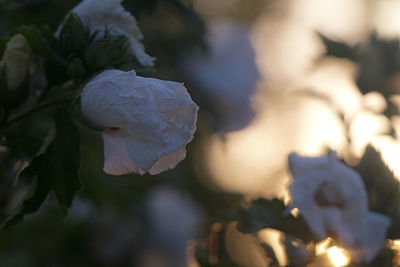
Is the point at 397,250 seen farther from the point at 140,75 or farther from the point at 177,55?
the point at 177,55

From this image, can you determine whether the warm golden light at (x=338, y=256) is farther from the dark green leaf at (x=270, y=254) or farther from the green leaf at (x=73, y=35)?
the green leaf at (x=73, y=35)

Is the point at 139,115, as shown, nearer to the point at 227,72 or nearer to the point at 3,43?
the point at 3,43

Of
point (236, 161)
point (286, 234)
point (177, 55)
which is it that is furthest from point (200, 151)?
point (286, 234)

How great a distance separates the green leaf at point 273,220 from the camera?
3.61ft

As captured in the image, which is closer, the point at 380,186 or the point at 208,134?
the point at 380,186

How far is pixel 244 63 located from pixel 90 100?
3.64 feet

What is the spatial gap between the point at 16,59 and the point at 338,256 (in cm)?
63

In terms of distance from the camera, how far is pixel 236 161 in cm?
339

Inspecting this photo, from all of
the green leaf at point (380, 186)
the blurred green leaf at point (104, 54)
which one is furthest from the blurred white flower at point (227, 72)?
the blurred green leaf at point (104, 54)

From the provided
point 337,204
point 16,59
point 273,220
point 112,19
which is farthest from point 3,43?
point 337,204

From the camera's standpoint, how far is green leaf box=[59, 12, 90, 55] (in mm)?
1010

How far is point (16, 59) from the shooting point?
104cm

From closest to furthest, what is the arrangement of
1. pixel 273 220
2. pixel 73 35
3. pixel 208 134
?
pixel 73 35
pixel 273 220
pixel 208 134

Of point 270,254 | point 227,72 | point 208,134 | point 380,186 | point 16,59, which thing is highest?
point 16,59
